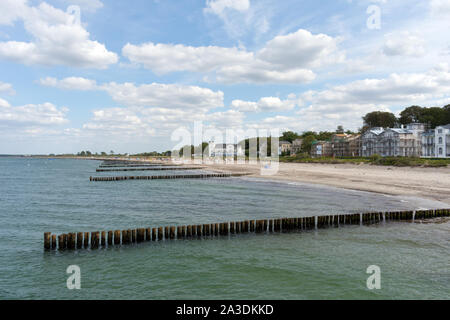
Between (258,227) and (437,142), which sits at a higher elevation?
(437,142)

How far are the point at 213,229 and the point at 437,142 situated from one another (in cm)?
10253

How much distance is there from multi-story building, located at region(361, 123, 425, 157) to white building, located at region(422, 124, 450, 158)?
4.78 meters

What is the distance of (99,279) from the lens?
44.5 ft

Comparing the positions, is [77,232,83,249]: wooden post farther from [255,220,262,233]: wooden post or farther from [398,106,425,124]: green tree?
[398,106,425,124]: green tree

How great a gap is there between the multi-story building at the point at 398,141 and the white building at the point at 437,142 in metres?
4.78

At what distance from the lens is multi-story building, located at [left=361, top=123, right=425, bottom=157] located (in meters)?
106

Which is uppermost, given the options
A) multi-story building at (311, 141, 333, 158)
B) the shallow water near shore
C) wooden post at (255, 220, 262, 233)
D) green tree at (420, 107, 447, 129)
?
green tree at (420, 107, 447, 129)

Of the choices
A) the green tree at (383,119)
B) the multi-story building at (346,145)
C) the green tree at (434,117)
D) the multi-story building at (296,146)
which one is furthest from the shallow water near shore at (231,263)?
the multi-story building at (296,146)

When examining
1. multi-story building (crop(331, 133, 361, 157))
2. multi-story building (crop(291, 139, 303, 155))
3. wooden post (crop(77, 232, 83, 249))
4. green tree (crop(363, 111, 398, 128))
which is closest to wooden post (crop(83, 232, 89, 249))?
wooden post (crop(77, 232, 83, 249))

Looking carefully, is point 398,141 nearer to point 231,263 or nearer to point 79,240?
point 231,263

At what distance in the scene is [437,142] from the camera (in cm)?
9462

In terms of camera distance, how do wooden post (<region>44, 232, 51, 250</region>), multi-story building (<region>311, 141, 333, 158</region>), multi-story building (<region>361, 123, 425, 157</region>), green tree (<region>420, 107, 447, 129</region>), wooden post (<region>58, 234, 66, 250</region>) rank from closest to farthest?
wooden post (<region>44, 232, 51, 250</region>) < wooden post (<region>58, 234, 66, 250</region>) < multi-story building (<region>361, 123, 425, 157</region>) < green tree (<region>420, 107, 447, 129</region>) < multi-story building (<region>311, 141, 333, 158</region>)

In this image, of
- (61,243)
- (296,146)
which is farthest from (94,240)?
(296,146)
